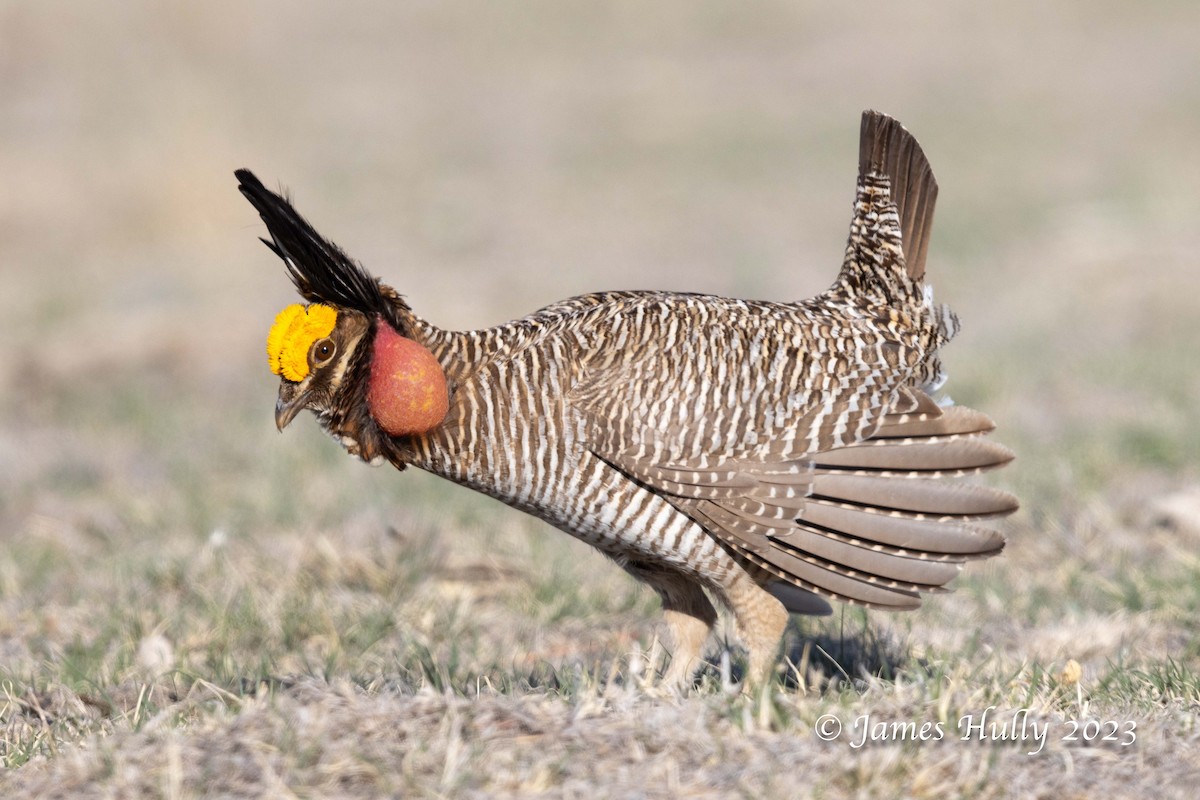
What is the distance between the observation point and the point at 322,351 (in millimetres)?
3887

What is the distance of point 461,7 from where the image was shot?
80.1 feet

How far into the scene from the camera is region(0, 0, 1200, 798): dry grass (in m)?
3.00

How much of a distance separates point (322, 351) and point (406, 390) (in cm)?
27

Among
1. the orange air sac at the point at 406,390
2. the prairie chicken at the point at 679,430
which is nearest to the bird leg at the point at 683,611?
the prairie chicken at the point at 679,430

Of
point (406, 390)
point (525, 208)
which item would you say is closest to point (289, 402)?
point (406, 390)

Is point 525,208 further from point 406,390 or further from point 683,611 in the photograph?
point 406,390

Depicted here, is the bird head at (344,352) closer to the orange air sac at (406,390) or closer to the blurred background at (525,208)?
the orange air sac at (406,390)

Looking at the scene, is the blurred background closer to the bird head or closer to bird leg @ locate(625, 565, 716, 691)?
bird leg @ locate(625, 565, 716, 691)

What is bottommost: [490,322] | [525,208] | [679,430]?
[679,430]

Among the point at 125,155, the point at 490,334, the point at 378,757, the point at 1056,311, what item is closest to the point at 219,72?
the point at 125,155

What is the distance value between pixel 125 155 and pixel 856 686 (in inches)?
415

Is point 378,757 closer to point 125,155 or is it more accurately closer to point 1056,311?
point 1056,311

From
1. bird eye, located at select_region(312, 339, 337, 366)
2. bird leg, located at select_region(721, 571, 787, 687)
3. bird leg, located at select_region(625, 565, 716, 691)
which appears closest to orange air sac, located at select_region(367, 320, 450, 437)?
bird eye, located at select_region(312, 339, 337, 366)

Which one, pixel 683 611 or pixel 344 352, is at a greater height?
pixel 344 352
